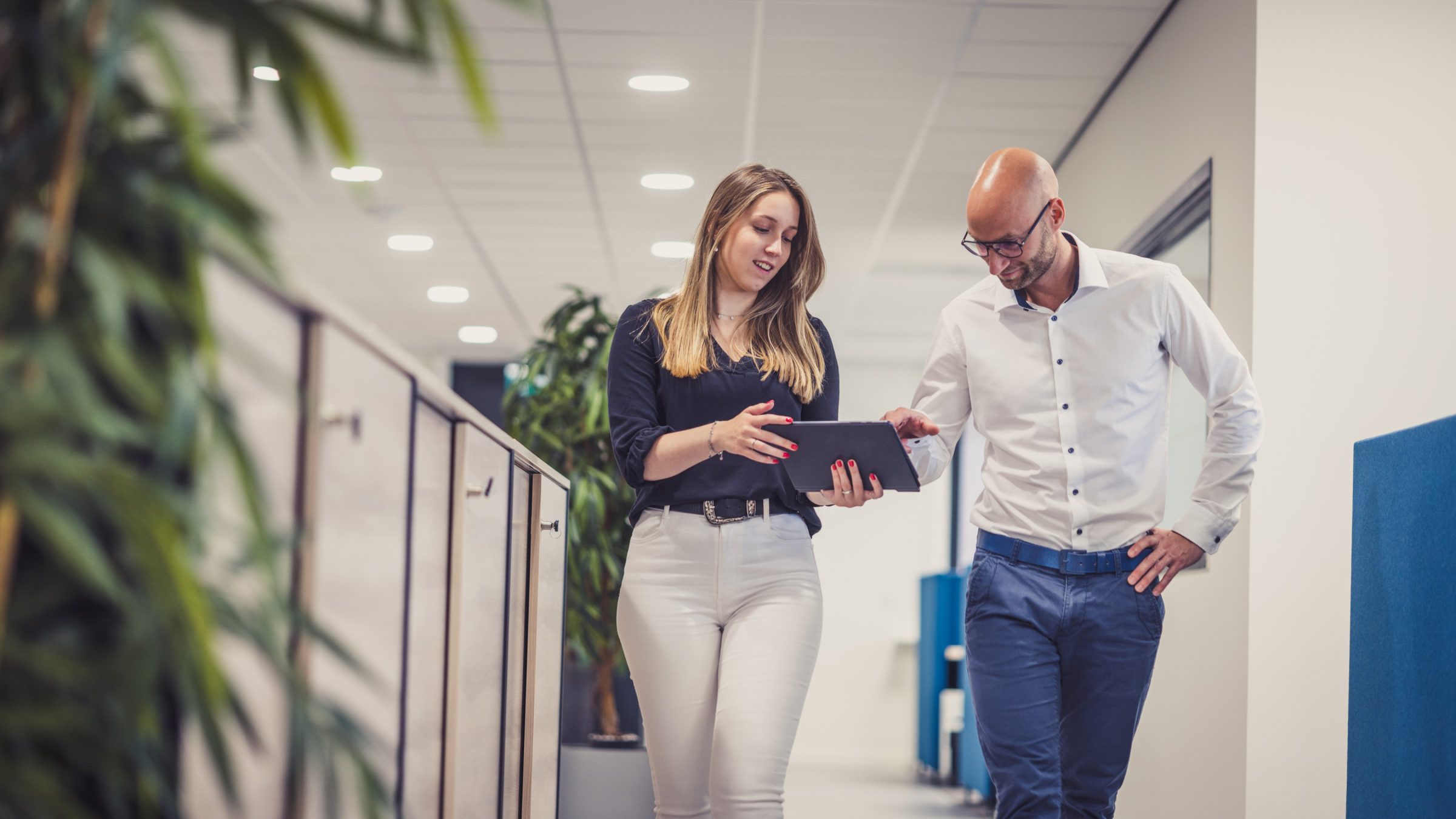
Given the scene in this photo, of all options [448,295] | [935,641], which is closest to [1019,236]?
[935,641]

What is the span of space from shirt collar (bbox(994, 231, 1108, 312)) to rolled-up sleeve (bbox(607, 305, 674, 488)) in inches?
25.3

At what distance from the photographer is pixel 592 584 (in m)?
4.61

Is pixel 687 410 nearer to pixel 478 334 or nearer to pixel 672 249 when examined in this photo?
pixel 672 249

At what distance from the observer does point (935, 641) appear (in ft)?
24.6

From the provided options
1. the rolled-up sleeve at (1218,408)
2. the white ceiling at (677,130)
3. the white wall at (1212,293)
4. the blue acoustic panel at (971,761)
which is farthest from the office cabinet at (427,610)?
the blue acoustic panel at (971,761)

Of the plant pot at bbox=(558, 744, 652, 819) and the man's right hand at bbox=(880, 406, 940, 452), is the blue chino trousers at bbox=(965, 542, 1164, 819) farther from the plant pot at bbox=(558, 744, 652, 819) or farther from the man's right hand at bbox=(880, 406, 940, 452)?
the plant pot at bbox=(558, 744, 652, 819)

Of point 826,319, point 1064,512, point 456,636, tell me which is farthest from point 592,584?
point 826,319

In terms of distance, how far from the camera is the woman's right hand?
208 cm

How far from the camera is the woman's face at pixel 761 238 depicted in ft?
7.61

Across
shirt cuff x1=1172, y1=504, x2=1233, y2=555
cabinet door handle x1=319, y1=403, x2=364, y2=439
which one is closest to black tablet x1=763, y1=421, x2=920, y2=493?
shirt cuff x1=1172, y1=504, x2=1233, y2=555

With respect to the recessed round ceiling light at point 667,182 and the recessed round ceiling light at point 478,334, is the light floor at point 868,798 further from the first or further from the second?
the recessed round ceiling light at point 478,334

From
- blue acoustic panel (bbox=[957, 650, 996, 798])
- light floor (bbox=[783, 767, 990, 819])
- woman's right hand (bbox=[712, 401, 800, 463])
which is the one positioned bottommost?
light floor (bbox=[783, 767, 990, 819])

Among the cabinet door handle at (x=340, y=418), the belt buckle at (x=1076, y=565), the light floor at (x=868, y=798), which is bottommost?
the light floor at (x=868, y=798)

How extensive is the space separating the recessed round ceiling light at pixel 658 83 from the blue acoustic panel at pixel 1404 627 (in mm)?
3149
